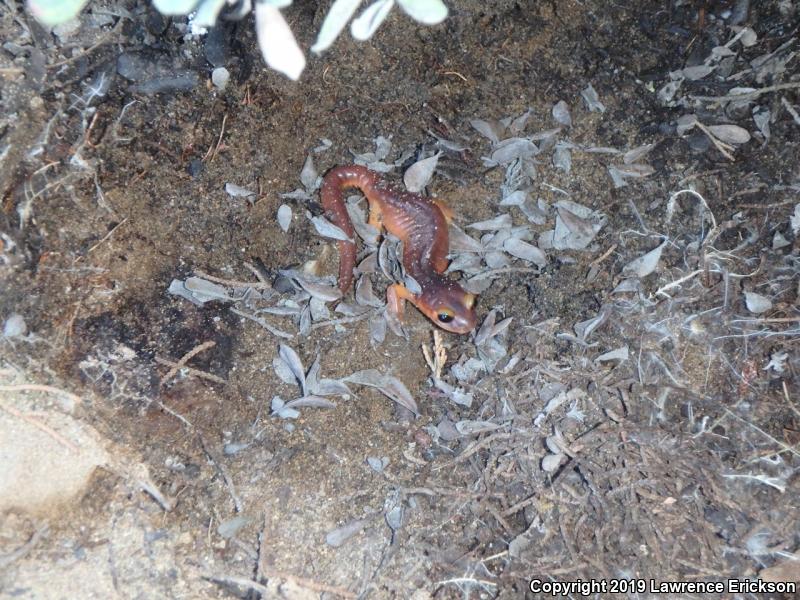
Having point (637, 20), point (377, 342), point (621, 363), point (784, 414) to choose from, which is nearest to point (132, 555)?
point (377, 342)

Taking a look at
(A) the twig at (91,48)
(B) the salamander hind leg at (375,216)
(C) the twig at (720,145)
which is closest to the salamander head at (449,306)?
(B) the salamander hind leg at (375,216)

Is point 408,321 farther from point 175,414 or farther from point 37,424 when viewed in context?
point 37,424

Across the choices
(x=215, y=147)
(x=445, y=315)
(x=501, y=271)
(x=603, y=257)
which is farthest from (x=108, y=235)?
(x=603, y=257)

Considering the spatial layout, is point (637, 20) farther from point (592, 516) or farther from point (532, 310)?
point (592, 516)

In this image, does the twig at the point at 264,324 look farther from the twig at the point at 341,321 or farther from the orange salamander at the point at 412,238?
the orange salamander at the point at 412,238

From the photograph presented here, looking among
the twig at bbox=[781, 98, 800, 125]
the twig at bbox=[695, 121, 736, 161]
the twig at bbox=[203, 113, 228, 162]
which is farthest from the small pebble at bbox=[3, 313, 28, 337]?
the twig at bbox=[781, 98, 800, 125]

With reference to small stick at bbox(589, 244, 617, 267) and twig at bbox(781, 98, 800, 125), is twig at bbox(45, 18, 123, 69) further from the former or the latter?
twig at bbox(781, 98, 800, 125)
